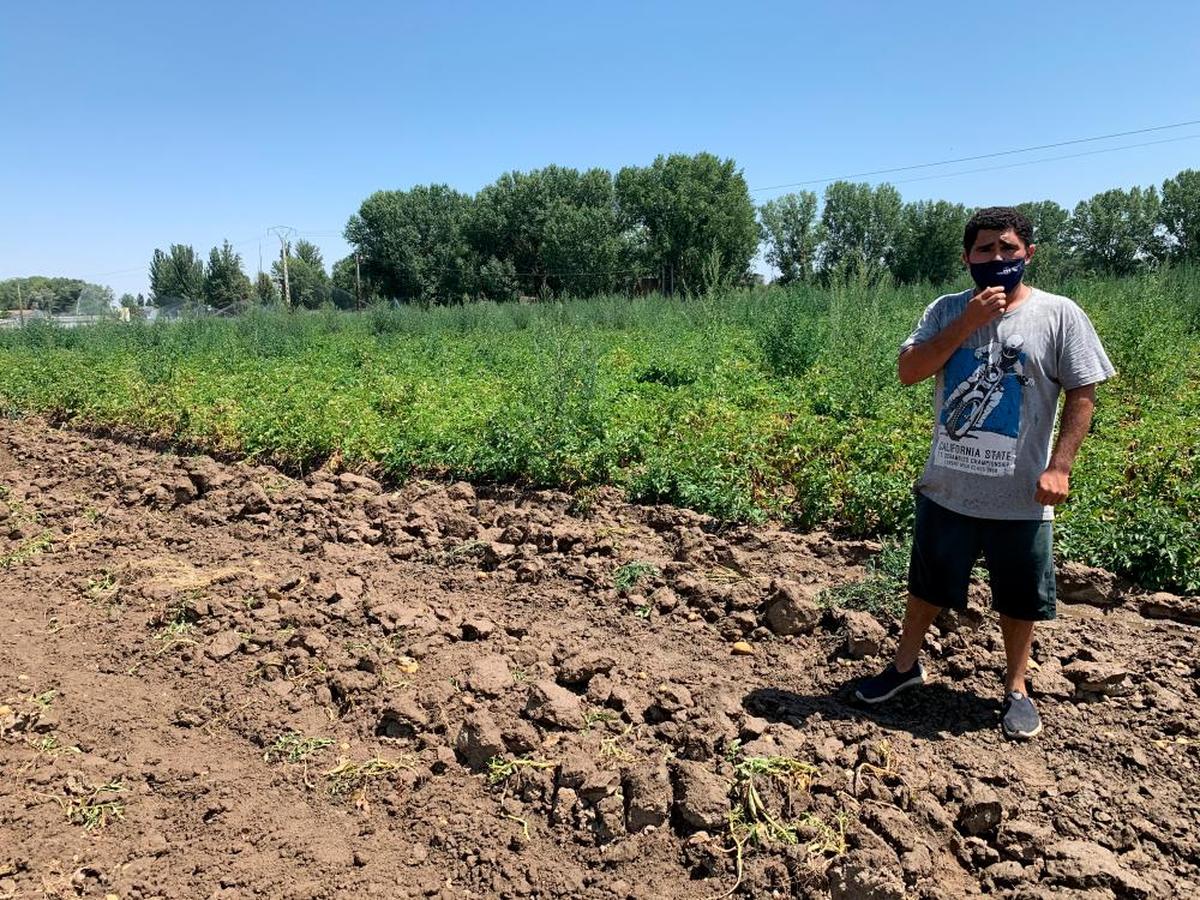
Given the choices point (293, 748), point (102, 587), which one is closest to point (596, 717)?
point (293, 748)

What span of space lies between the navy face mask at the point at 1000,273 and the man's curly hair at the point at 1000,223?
3.7 inches

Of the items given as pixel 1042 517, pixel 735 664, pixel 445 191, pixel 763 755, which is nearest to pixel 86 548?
pixel 735 664

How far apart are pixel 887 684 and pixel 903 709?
0.12m

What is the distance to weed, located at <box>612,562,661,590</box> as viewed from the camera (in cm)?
448

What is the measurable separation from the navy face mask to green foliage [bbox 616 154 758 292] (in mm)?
44466

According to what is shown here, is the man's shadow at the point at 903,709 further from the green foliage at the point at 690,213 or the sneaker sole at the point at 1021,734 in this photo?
the green foliage at the point at 690,213

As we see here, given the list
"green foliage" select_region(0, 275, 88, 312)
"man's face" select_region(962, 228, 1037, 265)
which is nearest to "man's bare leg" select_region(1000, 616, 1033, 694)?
"man's face" select_region(962, 228, 1037, 265)

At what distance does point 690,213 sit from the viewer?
157 ft

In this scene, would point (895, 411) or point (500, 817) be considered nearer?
point (500, 817)

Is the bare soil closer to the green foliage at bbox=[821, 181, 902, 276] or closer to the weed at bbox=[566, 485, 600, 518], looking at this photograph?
the weed at bbox=[566, 485, 600, 518]

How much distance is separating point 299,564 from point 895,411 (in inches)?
194

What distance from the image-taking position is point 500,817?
9.48ft

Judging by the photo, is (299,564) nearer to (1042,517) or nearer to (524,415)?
(524,415)

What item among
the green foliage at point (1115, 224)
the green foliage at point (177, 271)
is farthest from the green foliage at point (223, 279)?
the green foliage at point (1115, 224)
